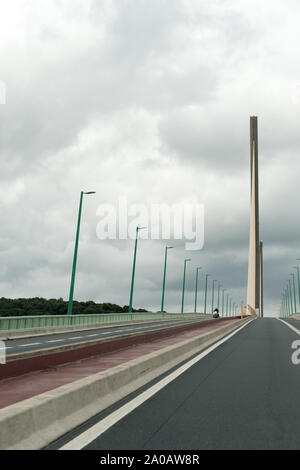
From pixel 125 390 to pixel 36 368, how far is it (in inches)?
89.2

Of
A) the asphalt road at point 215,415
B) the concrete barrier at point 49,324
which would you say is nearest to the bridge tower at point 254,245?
the concrete barrier at point 49,324

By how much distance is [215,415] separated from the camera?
23.1 feet

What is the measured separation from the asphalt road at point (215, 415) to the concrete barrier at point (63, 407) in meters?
0.18

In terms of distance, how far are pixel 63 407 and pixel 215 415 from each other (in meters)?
1.96

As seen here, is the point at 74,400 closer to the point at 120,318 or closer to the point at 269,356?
the point at 269,356

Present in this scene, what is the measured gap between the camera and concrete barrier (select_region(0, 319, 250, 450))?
5117 mm

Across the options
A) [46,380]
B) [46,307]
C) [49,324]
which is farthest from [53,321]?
[46,307]

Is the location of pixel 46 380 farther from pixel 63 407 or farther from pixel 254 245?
pixel 254 245

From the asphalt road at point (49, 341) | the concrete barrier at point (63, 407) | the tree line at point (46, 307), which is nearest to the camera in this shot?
the concrete barrier at point (63, 407)

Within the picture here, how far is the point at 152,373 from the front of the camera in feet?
36.1

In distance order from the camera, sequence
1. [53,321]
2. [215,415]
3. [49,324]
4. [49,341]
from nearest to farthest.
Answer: [215,415] < [49,341] < [49,324] < [53,321]

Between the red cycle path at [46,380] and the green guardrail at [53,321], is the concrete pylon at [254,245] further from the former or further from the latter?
the red cycle path at [46,380]

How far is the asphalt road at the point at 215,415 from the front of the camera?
18.4 ft
